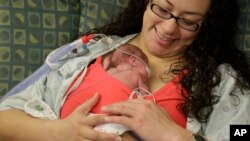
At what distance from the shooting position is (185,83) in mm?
1527

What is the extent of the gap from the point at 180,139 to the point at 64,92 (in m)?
0.50

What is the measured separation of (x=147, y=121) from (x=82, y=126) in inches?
8.3

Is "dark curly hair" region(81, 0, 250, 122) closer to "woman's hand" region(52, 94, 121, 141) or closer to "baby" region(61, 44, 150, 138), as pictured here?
"baby" region(61, 44, 150, 138)

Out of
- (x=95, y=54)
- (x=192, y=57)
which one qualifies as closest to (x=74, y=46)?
(x=95, y=54)

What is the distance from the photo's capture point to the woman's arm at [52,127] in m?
1.36

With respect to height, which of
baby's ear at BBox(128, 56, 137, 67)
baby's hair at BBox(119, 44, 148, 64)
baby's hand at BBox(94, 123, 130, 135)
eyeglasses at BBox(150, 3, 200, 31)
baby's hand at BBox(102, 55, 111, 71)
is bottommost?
baby's hand at BBox(94, 123, 130, 135)

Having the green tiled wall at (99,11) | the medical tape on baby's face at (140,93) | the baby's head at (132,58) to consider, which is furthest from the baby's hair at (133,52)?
the green tiled wall at (99,11)

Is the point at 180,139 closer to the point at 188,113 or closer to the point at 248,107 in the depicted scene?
the point at 188,113

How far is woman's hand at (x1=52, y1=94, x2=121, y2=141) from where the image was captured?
1345 mm

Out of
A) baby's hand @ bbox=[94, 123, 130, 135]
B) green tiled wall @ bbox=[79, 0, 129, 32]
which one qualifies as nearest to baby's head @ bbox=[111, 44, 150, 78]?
baby's hand @ bbox=[94, 123, 130, 135]

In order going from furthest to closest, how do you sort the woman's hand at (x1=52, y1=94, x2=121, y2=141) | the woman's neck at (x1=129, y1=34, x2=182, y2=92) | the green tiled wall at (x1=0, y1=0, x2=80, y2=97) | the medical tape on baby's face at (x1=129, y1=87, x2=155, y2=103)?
the green tiled wall at (x1=0, y1=0, x2=80, y2=97), the woman's neck at (x1=129, y1=34, x2=182, y2=92), the medical tape on baby's face at (x1=129, y1=87, x2=155, y2=103), the woman's hand at (x1=52, y1=94, x2=121, y2=141)

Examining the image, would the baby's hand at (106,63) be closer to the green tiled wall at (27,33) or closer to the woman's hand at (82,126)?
the woman's hand at (82,126)

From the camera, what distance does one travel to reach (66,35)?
76.9 inches

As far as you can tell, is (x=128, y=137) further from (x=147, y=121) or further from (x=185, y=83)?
(x=185, y=83)
